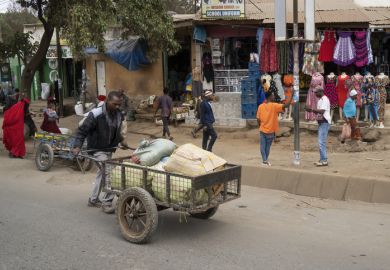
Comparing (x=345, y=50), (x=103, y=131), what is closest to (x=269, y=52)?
(x=345, y=50)

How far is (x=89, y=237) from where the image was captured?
6309 mm

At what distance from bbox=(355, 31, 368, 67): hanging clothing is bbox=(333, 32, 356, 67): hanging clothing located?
113mm

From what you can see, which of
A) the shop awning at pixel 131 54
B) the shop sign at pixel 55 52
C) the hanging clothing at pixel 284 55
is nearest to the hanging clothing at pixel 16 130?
the shop awning at pixel 131 54

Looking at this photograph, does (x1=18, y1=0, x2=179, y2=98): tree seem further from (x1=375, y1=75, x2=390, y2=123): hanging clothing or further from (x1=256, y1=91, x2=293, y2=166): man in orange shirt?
(x1=375, y1=75, x2=390, y2=123): hanging clothing

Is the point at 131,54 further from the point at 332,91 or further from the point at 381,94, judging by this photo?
the point at 381,94

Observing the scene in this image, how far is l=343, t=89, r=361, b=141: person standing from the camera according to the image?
12.4 m

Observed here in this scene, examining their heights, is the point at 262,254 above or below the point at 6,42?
below

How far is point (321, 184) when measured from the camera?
8.79 meters

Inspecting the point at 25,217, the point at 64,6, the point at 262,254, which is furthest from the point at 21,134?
the point at 262,254

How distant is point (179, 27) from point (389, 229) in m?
11.7

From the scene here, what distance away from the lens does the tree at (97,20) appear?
40.8 feet

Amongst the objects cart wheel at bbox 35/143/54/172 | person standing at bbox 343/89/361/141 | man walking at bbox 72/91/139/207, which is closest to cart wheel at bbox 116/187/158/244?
man walking at bbox 72/91/139/207

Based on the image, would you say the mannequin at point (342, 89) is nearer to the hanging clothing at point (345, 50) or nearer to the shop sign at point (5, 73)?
the hanging clothing at point (345, 50)

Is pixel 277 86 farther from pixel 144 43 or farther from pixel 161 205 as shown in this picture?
pixel 161 205
